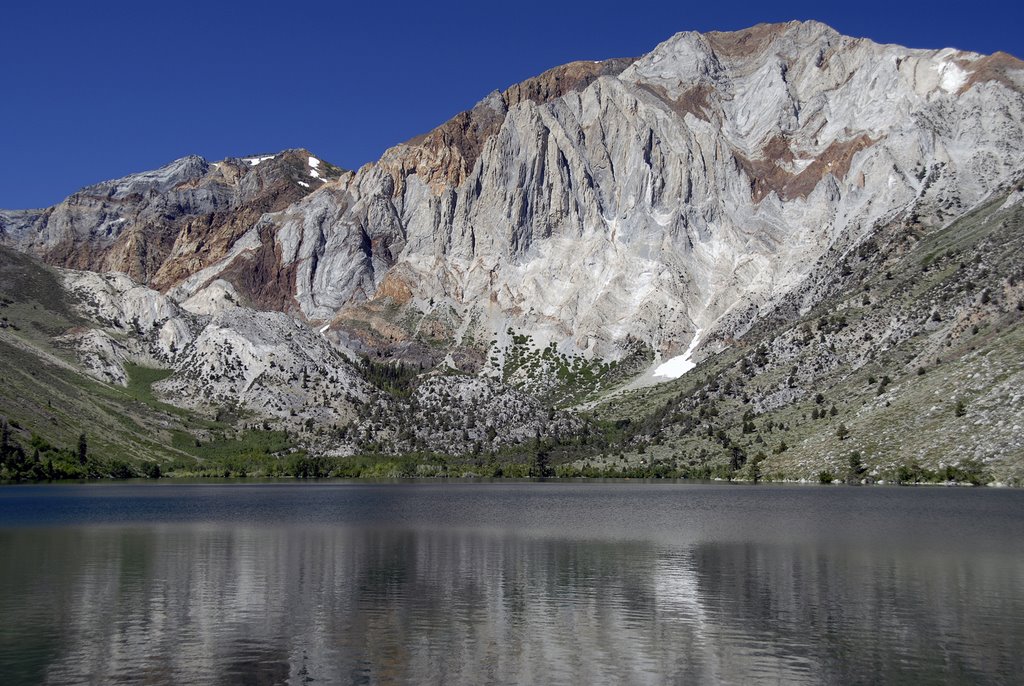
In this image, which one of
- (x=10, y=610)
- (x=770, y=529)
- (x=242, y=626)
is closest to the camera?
(x=242, y=626)

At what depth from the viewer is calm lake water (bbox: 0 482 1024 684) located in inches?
1499

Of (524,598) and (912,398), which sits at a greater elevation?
(912,398)

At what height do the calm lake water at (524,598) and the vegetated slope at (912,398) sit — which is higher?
the vegetated slope at (912,398)

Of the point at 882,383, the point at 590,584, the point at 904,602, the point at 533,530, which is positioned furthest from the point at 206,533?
the point at 882,383

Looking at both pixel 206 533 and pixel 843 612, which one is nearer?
pixel 843 612

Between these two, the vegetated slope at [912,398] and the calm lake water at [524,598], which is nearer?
the calm lake water at [524,598]

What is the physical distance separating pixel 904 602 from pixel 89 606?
1585 inches

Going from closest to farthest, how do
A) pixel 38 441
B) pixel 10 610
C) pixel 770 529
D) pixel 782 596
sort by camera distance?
pixel 10 610, pixel 782 596, pixel 770 529, pixel 38 441

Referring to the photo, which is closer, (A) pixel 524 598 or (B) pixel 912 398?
(A) pixel 524 598

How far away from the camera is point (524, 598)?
172ft

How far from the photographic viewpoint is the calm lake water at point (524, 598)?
A: 3806cm

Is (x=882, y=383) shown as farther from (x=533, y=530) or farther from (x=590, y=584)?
(x=590, y=584)

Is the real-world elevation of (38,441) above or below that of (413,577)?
above

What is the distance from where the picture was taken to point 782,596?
51.9 metres
